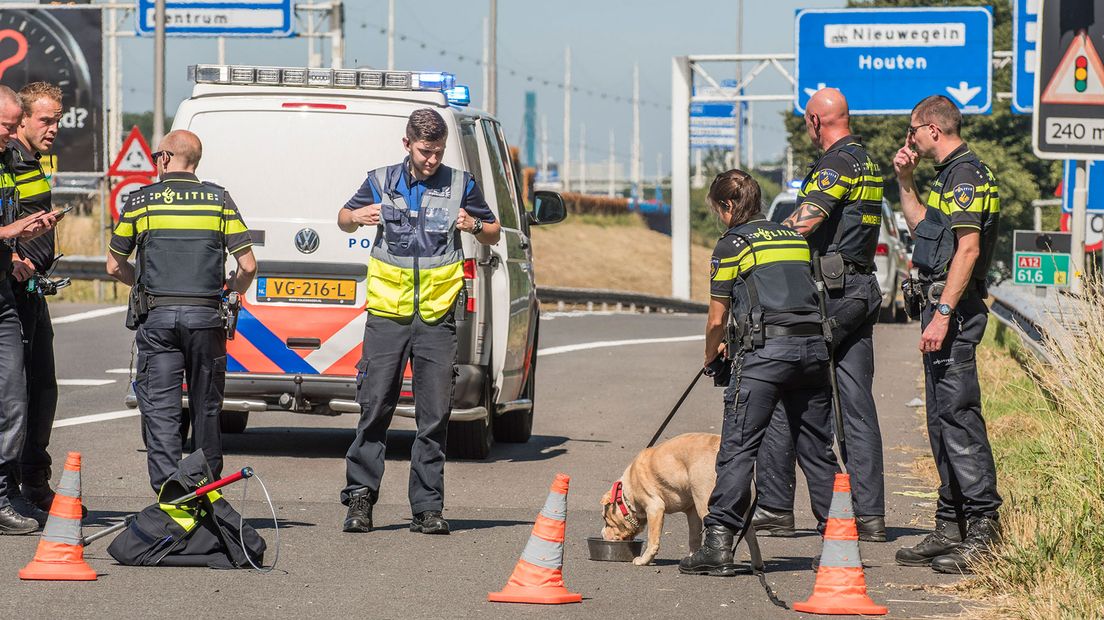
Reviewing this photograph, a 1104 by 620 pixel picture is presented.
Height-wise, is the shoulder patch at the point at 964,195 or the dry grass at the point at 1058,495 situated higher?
the shoulder patch at the point at 964,195

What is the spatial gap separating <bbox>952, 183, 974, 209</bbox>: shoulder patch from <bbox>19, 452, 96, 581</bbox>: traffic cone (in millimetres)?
3825

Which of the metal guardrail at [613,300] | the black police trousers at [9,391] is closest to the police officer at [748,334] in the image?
the black police trousers at [9,391]

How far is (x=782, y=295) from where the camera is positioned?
284 inches

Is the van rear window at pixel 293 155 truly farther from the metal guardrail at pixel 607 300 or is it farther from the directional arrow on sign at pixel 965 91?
the directional arrow on sign at pixel 965 91

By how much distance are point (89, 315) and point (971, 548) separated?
17688 millimetres

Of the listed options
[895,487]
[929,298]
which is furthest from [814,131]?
[895,487]

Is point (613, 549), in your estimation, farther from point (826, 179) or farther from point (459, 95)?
point (459, 95)

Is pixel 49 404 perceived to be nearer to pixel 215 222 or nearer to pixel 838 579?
pixel 215 222

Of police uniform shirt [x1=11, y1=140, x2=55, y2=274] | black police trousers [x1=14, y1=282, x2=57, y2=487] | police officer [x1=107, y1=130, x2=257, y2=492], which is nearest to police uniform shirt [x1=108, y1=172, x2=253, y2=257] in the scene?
police officer [x1=107, y1=130, x2=257, y2=492]

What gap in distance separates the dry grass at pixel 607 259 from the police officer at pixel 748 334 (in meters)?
50.8

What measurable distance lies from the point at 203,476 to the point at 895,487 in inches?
169

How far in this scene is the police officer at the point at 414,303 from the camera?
324 inches

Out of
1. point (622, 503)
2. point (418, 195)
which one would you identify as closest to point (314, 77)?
point (418, 195)

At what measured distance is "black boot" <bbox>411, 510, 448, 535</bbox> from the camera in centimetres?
809
